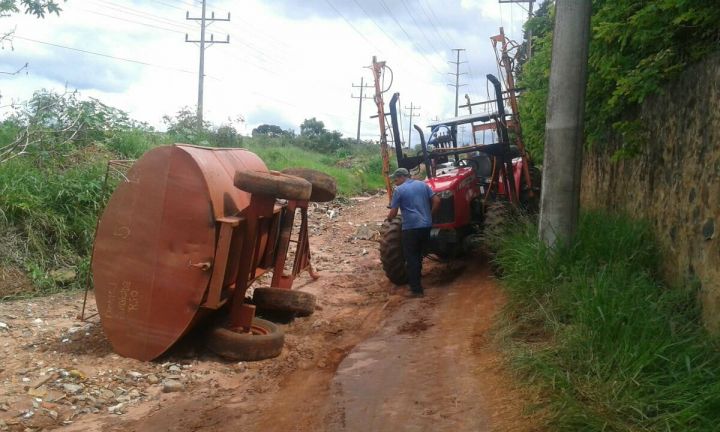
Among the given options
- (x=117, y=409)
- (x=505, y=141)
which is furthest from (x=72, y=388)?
(x=505, y=141)

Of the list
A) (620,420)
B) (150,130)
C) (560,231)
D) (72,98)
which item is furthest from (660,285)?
(150,130)

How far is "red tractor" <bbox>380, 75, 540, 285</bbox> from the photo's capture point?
8.76 meters

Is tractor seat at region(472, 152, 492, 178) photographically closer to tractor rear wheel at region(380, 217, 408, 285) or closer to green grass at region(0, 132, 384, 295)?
tractor rear wheel at region(380, 217, 408, 285)

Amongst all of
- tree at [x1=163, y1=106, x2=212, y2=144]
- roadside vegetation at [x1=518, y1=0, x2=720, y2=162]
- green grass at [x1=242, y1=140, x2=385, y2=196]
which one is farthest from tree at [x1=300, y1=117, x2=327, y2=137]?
roadside vegetation at [x1=518, y1=0, x2=720, y2=162]

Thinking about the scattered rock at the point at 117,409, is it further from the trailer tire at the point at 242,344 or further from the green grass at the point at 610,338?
the green grass at the point at 610,338

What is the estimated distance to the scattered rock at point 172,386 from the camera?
16.1ft

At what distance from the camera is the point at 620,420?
3.38 meters

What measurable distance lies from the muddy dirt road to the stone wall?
1600mm

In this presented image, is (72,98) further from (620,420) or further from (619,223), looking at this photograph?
(620,420)

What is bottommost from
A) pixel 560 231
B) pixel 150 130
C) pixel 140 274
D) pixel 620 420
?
pixel 620 420

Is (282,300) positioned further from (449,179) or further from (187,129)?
(187,129)

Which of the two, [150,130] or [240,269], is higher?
[150,130]

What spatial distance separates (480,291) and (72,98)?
27.5 feet

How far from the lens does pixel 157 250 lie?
5398 mm
